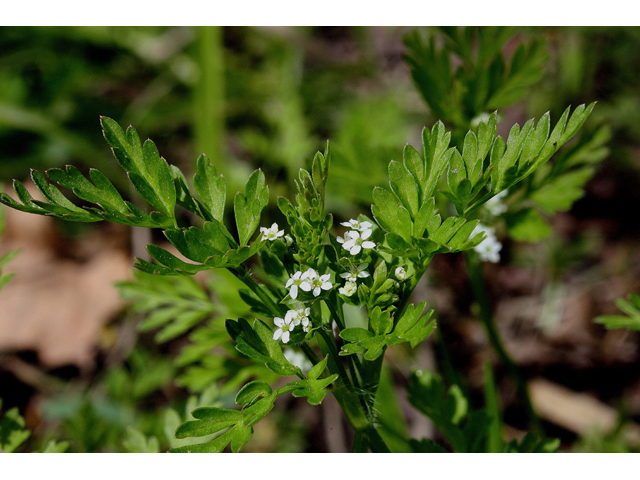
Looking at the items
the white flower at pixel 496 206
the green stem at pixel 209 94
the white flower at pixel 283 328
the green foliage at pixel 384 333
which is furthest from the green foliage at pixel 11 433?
the green stem at pixel 209 94

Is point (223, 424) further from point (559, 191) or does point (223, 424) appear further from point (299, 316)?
point (559, 191)

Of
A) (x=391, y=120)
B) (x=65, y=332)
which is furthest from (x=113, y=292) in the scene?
(x=391, y=120)

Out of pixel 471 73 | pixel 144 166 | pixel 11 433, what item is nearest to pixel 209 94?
pixel 471 73

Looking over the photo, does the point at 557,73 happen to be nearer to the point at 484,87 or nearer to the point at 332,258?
the point at 484,87

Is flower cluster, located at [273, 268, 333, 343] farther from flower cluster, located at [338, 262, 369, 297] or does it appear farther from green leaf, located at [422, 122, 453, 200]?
green leaf, located at [422, 122, 453, 200]

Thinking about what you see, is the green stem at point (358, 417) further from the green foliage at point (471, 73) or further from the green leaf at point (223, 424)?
the green foliage at point (471, 73)

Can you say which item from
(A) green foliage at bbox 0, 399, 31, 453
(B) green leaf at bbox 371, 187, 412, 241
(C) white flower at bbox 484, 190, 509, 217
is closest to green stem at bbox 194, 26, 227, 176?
(C) white flower at bbox 484, 190, 509, 217
